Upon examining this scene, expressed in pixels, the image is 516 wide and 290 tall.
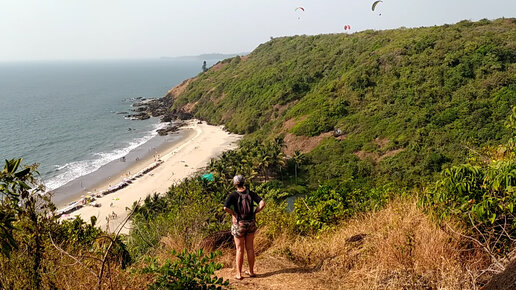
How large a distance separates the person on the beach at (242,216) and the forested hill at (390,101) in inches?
700

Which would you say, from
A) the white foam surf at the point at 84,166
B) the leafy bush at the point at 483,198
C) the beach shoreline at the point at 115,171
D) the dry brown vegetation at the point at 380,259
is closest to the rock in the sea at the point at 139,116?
the beach shoreline at the point at 115,171

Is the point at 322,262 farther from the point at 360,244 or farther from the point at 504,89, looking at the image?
the point at 504,89

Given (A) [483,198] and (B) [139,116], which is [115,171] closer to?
(B) [139,116]

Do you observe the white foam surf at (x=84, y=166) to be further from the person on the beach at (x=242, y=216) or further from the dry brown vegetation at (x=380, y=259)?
the dry brown vegetation at (x=380, y=259)

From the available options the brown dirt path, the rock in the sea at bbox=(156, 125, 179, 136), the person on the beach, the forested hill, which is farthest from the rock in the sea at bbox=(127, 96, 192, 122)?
the person on the beach

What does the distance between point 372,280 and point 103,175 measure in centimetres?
4455

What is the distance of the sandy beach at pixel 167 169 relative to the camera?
34062 millimetres

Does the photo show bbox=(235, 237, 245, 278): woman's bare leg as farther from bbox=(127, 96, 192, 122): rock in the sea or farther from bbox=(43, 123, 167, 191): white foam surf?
bbox=(127, 96, 192, 122): rock in the sea

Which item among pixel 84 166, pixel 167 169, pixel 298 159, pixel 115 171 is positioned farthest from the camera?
pixel 84 166

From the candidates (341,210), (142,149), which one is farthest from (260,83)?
(341,210)

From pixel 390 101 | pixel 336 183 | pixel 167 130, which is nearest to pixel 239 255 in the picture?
pixel 336 183

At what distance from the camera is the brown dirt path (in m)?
5.38

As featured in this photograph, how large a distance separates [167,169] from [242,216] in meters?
41.1

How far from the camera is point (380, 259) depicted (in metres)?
5.28
